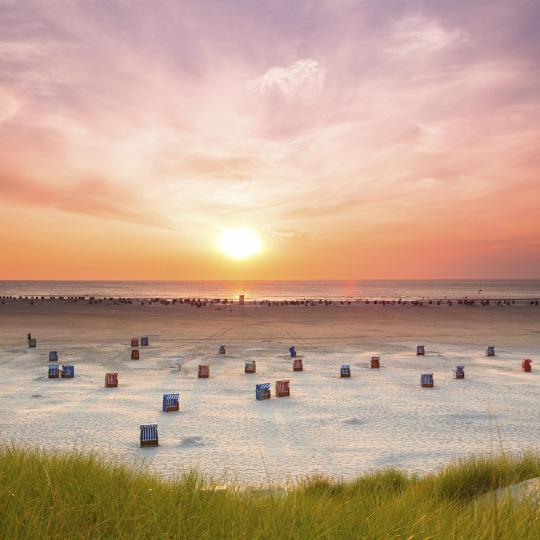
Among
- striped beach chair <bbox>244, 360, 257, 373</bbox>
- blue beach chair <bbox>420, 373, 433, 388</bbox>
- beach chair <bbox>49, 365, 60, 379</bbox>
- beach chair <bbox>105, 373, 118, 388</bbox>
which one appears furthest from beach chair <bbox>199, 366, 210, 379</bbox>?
blue beach chair <bbox>420, 373, 433, 388</bbox>

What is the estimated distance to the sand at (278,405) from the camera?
13.5 meters

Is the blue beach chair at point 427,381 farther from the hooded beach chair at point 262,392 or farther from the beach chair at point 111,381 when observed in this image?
the beach chair at point 111,381

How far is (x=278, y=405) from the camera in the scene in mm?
18875

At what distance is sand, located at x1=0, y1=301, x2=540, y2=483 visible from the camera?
44.2ft

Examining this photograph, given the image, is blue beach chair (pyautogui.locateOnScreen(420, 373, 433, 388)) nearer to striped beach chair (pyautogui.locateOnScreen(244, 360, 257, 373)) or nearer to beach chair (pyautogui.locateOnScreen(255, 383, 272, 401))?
beach chair (pyautogui.locateOnScreen(255, 383, 272, 401))

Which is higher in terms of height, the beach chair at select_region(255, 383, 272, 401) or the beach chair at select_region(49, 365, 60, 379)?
the beach chair at select_region(49, 365, 60, 379)

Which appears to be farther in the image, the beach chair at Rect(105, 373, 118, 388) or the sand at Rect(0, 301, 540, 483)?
the beach chair at Rect(105, 373, 118, 388)

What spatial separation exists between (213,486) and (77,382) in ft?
65.4

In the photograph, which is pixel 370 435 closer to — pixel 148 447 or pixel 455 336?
pixel 148 447

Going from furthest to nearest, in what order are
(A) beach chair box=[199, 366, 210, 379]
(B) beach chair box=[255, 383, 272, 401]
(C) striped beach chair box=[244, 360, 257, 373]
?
(C) striped beach chair box=[244, 360, 257, 373] → (A) beach chair box=[199, 366, 210, 379] → (B) beach chair box=[255, 383, 272, 401]

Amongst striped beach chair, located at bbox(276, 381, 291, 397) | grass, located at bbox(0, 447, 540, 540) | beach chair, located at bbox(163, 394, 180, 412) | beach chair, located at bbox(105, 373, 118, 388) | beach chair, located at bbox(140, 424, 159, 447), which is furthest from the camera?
beach chair, located at bbox(105, 373, 118, 388)

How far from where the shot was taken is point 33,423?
1641cm

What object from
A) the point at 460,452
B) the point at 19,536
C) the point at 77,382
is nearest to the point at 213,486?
the point at 19,536

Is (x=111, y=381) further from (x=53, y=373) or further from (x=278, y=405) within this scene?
(x=278, y=405)
